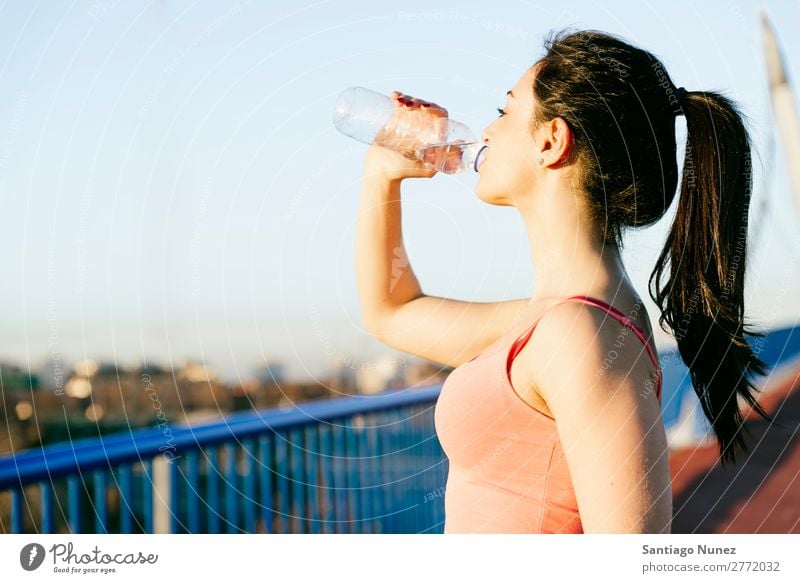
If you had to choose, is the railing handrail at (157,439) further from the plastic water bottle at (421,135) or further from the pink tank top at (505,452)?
the pink tank top at (505,452)

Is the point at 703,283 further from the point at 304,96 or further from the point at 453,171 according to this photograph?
the point at 304,96

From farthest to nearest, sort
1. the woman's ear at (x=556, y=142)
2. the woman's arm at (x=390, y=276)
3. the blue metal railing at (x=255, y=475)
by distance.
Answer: the blue metal railing at (x=255, y=475) < the woman's arm at (x=390, y=276) < the woman's ear at (x=556, y=142)

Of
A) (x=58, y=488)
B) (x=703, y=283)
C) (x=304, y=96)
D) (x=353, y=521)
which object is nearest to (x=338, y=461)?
(x=353, y=521)

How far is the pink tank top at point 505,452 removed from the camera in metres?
1.31

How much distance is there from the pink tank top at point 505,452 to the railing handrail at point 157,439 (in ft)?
4.42

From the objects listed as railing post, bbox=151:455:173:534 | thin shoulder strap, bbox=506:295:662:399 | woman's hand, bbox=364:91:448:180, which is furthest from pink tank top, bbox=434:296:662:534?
railing post, bbox=151:455:173:534

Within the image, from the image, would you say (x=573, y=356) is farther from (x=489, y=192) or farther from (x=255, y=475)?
(x=255, y=475)

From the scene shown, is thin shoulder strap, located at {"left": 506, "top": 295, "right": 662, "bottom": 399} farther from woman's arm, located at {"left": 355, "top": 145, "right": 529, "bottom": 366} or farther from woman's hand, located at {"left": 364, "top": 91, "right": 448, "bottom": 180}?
woman's hand, located at {"left": 364, "top": 91, "right": 448, "bottom": 180}

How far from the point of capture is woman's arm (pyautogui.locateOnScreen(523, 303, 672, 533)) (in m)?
1.17

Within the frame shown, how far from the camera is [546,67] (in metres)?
1.53

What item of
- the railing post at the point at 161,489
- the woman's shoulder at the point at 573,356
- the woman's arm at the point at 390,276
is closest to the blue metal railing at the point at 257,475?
the railing post at the point at 161,489

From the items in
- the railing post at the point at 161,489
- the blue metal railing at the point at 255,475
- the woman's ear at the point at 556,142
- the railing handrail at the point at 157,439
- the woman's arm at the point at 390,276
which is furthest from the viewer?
the railing post at the point at 161,489
